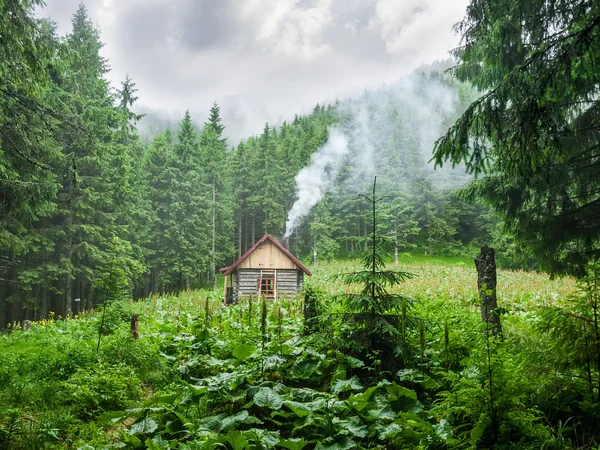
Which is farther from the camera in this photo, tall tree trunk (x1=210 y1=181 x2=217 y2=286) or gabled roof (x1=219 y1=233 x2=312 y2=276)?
tall tree trunk (x1=210 y1=181 x2=217 y2=286)

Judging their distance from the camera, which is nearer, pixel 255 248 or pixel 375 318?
pixel 375 318

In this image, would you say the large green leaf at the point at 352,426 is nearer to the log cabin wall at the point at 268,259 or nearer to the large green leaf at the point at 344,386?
the large green leaf at the point at 344,386

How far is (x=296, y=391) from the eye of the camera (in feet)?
12.1

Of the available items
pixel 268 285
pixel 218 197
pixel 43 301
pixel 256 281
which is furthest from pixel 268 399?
pixel 218 197

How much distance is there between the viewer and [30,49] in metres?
7.03

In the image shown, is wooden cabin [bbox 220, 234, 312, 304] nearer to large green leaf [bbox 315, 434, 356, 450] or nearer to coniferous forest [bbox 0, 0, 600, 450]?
coniferous forest [bbox 0, 0, 600, 450]

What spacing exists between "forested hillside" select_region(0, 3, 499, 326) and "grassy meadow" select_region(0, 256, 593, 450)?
4.70 ft

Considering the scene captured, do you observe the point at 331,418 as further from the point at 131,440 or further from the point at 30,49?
the point at 30,49

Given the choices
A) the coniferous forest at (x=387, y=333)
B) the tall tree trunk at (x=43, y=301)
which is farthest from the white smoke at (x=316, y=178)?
the coniferous forest at (x=387, y=333)

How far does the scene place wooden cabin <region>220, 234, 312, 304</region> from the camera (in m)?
19.5

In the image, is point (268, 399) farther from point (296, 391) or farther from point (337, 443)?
point (337, 443)

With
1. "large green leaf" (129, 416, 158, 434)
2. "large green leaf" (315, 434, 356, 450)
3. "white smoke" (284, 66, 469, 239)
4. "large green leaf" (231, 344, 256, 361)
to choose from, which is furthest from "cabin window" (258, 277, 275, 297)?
"large green leaf" (315, 434, 356, 450)

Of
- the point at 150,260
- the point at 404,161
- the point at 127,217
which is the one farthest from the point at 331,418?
the point at 404,161

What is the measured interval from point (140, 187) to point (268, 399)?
982 inches
